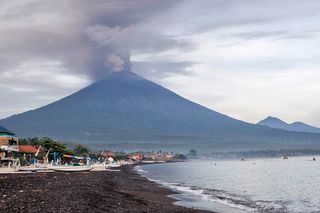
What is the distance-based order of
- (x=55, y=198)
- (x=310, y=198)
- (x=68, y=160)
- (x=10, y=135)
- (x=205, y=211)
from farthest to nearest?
(x=68, y=160) < (x=10, y=135) < (x=310, y=198) < (x=205, y=211) < (x=55, y=198)

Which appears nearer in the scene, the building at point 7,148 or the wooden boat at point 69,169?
the wooden boat at point 69,169

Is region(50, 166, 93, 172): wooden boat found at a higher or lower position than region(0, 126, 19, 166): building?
lower

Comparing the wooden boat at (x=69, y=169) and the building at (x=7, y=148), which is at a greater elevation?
the building at (x=7, y=148)

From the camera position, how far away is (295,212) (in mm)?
27719

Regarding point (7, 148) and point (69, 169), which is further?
point (7, 148)

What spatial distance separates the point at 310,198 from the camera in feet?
122

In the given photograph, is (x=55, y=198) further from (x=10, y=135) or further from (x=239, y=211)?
(x=10, y=135)

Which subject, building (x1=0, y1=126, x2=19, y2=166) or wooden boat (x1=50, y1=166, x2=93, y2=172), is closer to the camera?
wooden boat (x1=50, y1=166, x2=93, y2=172)

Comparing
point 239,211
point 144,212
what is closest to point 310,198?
point 239,211

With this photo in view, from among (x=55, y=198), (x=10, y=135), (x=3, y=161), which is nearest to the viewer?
(x=55, y=198)

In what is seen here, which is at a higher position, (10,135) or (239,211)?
(10,135)

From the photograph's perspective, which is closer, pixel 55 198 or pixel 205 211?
pixel 55 198

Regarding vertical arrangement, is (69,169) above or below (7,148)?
below

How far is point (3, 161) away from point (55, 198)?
47.8 meters
